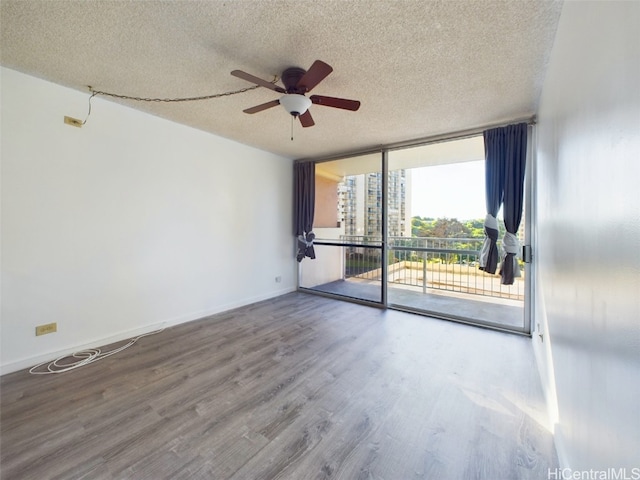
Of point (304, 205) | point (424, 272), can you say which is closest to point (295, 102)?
point (304, 205)

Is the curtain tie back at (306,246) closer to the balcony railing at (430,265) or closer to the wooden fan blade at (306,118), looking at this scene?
the balcony railing at (430,265)

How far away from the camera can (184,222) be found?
131 inches

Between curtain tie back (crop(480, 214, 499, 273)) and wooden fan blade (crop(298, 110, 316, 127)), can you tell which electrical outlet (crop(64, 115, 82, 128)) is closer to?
wooden fan blade (crop(298, 110, 316, 127))

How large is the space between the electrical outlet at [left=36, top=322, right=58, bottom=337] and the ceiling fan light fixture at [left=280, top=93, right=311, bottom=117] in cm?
292

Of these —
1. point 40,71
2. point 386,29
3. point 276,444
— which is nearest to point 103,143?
point 40,71

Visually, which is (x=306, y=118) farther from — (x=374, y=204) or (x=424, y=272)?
(x=424, y=272)

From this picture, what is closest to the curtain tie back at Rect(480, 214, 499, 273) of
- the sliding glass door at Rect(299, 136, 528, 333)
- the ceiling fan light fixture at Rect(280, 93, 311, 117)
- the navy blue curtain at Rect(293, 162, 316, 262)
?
the sliding glass door at Rect(299, 136, 528, 333)

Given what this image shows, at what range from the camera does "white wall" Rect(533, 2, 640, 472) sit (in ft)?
2.18

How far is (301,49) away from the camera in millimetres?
1867

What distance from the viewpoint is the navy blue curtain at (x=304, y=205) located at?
4664 mm

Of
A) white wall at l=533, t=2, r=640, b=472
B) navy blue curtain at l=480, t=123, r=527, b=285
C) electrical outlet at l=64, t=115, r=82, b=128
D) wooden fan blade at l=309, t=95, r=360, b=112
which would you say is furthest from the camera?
navy blue curtain at l=480, t=123, r=527, b=285

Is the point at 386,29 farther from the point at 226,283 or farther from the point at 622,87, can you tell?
the point at 226,283

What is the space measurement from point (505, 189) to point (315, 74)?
8.28 feet

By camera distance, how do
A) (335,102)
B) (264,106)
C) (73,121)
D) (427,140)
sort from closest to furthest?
(335,102)
(264,106)
(73,121)
(427,140)
